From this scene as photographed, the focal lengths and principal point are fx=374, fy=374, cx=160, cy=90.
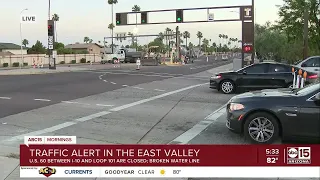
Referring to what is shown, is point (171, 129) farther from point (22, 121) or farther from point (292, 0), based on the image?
point (292, 0)

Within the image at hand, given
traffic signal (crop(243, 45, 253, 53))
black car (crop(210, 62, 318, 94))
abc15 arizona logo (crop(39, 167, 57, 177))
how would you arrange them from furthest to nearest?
1. traffic signal (crop(243, 45, 253, 53))
2. black car (crop(210, 62, 318, 94))
3. abc15 arizona logo (crop(39, 167, 57, 177))

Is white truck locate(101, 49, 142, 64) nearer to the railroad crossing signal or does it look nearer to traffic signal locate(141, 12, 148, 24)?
the railroad crossing signal

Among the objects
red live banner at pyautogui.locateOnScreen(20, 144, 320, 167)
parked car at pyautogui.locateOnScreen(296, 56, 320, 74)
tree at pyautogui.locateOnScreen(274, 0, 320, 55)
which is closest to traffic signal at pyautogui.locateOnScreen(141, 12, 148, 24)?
tree at pyautogui.locateOnScreen(274, 0, 320, 55)

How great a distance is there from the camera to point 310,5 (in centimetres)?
3719

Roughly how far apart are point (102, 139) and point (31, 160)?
3.14m

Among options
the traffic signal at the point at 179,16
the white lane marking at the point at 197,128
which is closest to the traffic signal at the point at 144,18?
the traffic signal at the point at 179,16

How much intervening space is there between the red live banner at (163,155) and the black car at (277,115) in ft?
5.94

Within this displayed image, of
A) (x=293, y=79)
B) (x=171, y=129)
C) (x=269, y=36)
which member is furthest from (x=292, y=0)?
(x=171, y=129)

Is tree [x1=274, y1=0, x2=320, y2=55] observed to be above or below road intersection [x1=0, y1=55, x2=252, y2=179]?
above

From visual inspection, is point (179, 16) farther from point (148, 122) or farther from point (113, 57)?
point (148, 122)

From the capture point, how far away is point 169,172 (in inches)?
187

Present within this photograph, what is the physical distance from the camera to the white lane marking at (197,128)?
25.4 feet

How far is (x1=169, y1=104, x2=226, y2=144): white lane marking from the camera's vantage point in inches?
304

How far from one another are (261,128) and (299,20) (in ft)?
114
